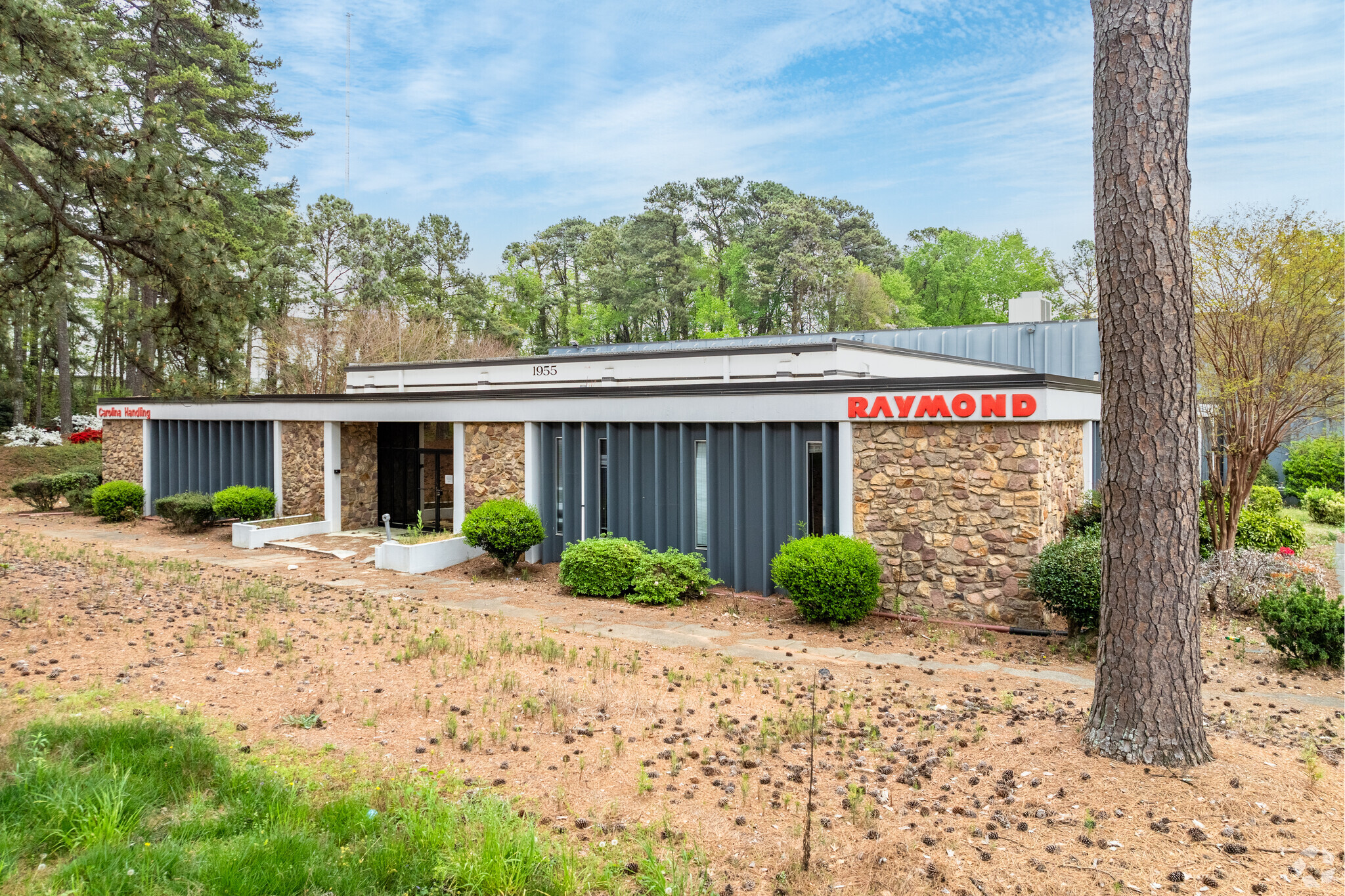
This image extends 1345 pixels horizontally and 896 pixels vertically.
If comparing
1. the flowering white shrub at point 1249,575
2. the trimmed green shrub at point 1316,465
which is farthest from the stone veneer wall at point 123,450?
the trimmed green shrub at point 1316,465

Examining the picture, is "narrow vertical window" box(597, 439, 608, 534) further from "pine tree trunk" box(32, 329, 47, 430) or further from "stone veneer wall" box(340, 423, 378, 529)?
"pine tree trunk" box(32, 329, 47, 430)

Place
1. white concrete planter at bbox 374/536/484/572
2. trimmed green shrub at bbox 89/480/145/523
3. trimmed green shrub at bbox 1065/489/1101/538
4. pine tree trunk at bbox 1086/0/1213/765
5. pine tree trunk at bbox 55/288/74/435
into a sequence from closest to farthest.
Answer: pine tree trunk at bbox 1086/0/1213/765
trimmed green shrub at bbox 1065/489/1101/538
white concrete planter at bbox 374/536/484/572
trimmed green shrub at bbox 89/480/145/523
pine tree trunk at bbox 55/288/74/435

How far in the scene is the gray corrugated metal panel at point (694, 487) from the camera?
1204 cm

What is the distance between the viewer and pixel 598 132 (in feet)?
148

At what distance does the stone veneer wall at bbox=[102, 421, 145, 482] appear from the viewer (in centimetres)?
2147

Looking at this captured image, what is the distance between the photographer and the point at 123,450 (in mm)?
21828

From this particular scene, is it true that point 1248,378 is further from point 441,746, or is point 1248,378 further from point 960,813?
point 441,746

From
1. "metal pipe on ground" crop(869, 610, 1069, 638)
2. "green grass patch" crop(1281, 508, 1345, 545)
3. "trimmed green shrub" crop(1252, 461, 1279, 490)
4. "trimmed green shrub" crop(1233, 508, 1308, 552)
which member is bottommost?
"metal pipe on ground" crop(869, 610, 1069, 638)

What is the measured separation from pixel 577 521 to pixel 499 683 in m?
7.00

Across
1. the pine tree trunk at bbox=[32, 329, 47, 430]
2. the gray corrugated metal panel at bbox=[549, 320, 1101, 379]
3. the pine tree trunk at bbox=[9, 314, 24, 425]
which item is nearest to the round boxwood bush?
the gray corrugated metal panel at bbox=[549, 320, 1101, 379]

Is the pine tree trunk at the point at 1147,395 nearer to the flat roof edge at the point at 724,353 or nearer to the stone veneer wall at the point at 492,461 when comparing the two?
the flat roof edge at the point at 724,353

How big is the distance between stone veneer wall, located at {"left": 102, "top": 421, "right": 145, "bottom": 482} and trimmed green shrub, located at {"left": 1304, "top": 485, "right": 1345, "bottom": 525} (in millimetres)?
29265

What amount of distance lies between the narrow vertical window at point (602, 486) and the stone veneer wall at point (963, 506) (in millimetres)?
4477

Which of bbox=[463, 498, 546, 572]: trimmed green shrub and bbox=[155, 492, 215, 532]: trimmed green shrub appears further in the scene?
bbox=[155, 492, 215, 532]: trimmed green shrub
